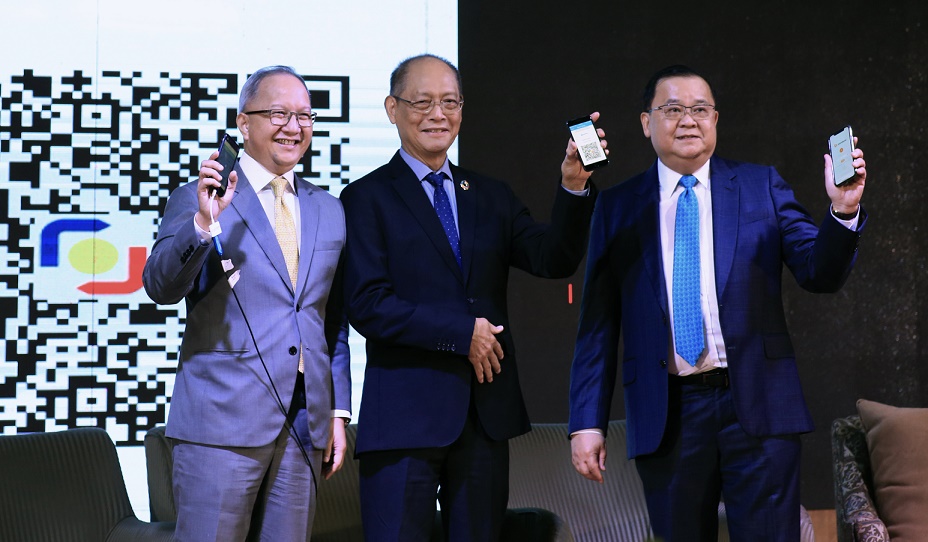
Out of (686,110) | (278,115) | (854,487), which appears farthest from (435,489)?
(854,487)

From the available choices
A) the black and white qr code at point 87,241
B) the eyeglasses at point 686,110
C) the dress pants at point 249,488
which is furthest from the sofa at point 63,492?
the eyeglasses at point 686,110

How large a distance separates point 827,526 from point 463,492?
268 cm

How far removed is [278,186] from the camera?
256 centimetres

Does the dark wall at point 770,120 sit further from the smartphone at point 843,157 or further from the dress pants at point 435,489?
the smartphone at point 843,157

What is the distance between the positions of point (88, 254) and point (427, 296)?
2.19 metres

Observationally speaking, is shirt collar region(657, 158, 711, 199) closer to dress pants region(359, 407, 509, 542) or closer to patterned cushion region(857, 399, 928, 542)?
dress pants region(359, 407, 509, 542)

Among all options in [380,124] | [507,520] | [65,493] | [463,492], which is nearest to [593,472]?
[463,492]

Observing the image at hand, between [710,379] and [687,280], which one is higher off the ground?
[687,280]

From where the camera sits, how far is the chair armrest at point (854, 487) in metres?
2.86

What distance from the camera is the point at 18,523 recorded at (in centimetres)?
329

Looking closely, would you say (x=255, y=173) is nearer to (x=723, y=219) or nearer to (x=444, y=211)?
(x=444, y=211)

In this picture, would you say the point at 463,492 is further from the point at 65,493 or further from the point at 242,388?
the point at 65,493

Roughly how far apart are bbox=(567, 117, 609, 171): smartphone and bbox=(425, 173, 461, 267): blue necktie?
41cm

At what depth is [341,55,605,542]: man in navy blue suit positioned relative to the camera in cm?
238
